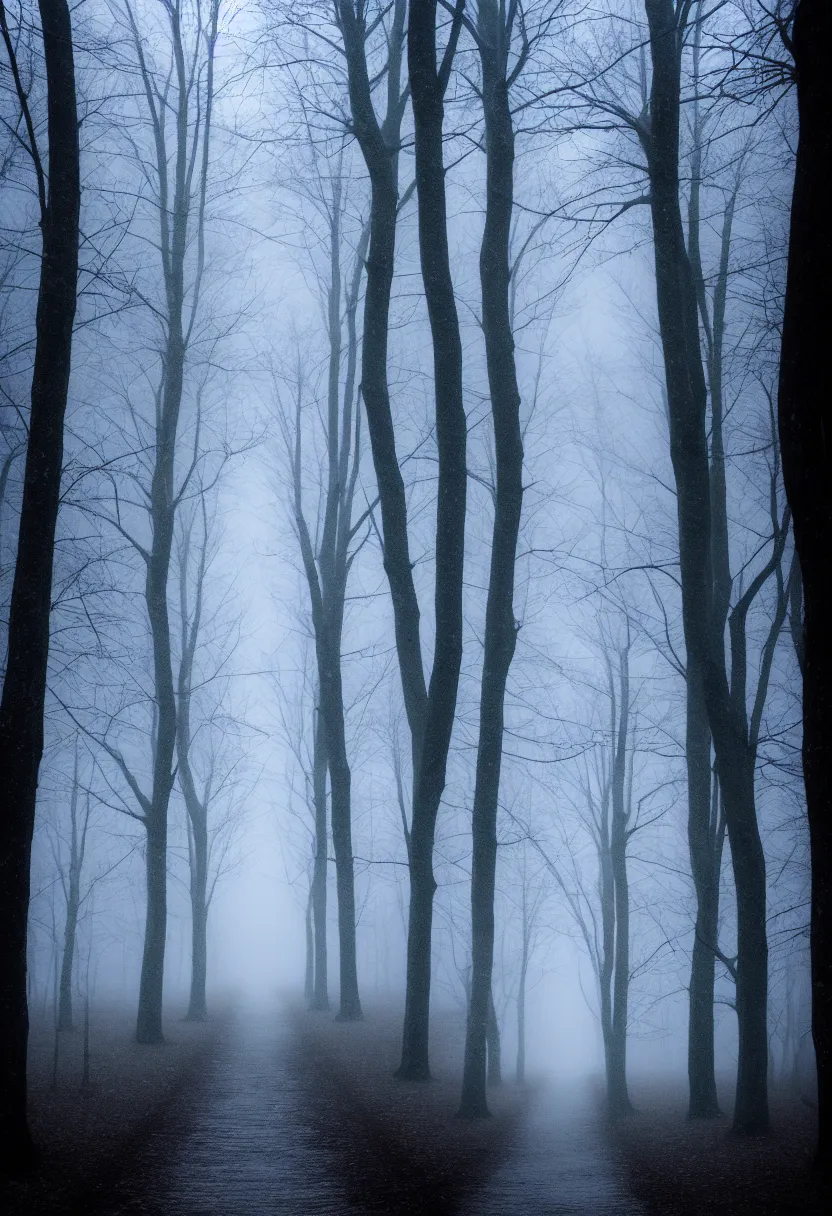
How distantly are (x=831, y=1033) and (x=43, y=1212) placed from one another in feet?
16.4

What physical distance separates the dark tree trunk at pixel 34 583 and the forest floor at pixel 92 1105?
1.70 feet

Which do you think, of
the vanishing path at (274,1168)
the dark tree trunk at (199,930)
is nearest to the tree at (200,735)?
the dark tree trunk at (199,930)

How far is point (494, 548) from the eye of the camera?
38.4 feet

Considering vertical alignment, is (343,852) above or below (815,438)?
below

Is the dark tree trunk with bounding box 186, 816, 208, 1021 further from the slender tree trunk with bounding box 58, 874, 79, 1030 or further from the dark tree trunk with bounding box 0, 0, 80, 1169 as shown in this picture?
the dark tree trunk with bounding box 0, 0, 80, 1169

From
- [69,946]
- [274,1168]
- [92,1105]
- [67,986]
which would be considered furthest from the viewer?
[69,946]

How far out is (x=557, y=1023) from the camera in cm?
6097

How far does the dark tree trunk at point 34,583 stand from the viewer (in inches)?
301

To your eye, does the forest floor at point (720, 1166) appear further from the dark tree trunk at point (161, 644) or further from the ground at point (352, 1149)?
the dark tree trunk at point (161, 644)

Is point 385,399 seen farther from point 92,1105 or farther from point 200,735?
point 200,735

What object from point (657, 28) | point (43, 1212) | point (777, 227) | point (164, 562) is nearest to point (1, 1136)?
point (43, 1212)

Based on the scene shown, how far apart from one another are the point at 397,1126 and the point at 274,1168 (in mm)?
1640

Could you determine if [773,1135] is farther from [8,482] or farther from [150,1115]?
[8,482]

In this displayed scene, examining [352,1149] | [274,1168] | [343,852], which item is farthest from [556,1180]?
[343,852]
